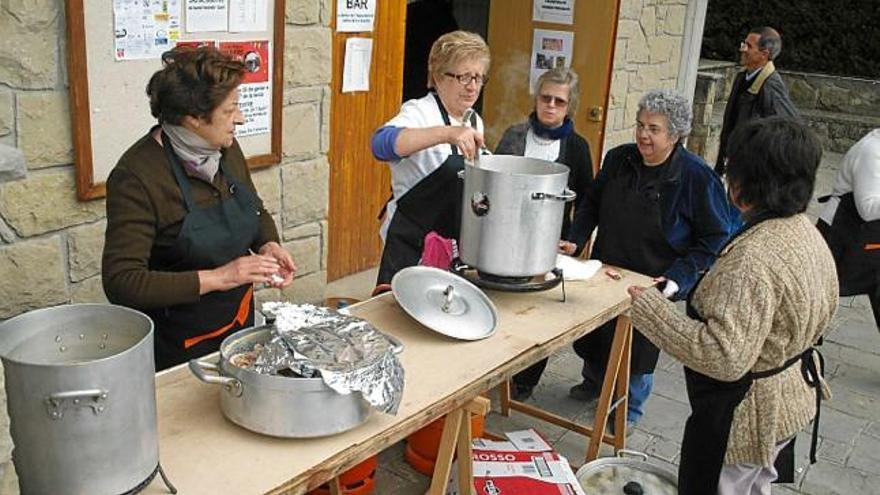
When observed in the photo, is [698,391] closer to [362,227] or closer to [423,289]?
[423,289]

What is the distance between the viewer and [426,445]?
3504 mm

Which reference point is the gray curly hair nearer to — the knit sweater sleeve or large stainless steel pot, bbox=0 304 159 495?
the knit sweater sleeve

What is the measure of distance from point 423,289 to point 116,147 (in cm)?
141

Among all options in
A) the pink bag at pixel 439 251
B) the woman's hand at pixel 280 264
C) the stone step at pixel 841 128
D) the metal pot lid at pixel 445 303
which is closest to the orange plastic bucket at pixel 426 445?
the pink bag at pixel 439 251

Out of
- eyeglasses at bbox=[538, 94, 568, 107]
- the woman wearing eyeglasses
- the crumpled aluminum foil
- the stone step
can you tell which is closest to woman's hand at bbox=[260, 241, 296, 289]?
the crumpled aluminum foil

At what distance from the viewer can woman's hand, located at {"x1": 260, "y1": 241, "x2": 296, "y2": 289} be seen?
2.41 metres

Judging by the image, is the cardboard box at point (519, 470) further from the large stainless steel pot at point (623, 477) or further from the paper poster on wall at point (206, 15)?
the paper poster on wall at point (206, 15)

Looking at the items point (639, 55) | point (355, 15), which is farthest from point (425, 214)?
point (639, 55)

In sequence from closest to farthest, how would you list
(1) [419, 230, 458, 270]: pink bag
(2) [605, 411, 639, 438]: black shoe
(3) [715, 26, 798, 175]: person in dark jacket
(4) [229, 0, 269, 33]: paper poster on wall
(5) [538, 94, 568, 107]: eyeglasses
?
1. (1) [419, 230, 458, 270]: pink bag
2. (4) [229, 0, 269, 33]: paper poster on wall
3. (5) [538, 94, 568, 107]: eyeglasses
4. (2) [605, 411, 639, 438]: black shoe
5. (3) [715, 26, 798, 175]: person in dark jacket

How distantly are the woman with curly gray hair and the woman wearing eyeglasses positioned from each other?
0.72 metres

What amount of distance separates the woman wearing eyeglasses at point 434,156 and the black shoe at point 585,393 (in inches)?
60.1

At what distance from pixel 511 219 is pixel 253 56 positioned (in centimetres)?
172

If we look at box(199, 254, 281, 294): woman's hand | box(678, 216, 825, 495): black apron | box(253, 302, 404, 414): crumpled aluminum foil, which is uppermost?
box(199, 254, 281, 294): woman's hand

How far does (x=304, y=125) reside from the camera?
13.5ft
